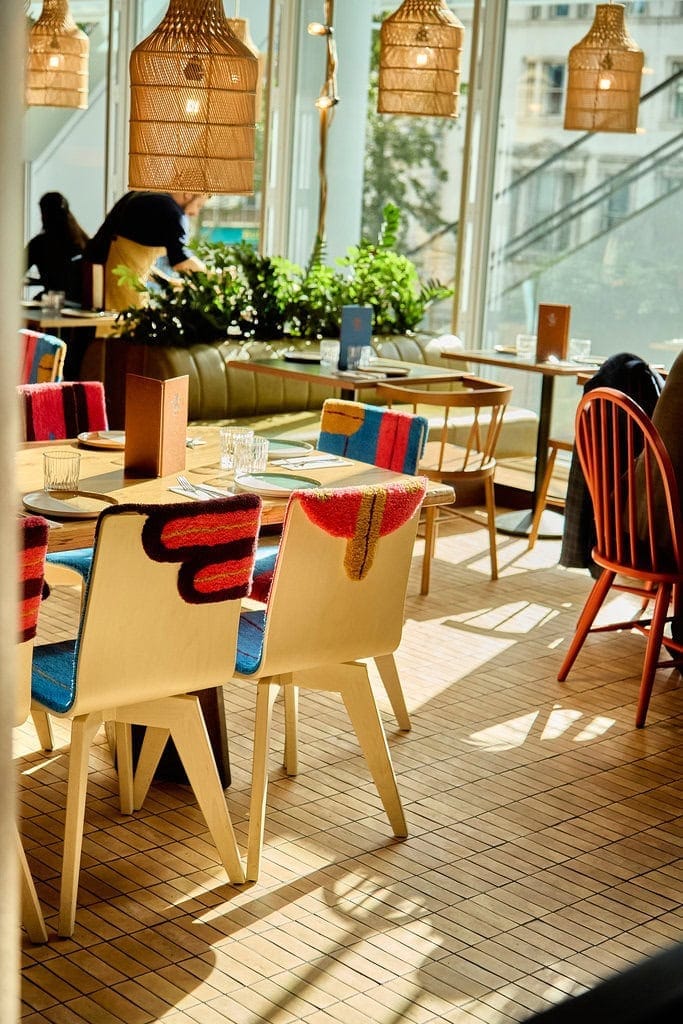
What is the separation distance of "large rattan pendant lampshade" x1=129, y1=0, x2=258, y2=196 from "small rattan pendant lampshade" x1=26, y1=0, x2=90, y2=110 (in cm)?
403

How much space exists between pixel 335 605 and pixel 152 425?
31.1 inches

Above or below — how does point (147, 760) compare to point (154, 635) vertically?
below

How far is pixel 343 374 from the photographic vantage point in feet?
19.5

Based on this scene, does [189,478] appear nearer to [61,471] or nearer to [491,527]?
[61,471]

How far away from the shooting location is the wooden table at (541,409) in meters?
6.48

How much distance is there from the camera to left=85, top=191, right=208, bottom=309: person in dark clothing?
7734 mm

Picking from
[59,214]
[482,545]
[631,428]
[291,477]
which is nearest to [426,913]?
[291,477]

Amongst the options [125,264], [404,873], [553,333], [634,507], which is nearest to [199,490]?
[404,873]

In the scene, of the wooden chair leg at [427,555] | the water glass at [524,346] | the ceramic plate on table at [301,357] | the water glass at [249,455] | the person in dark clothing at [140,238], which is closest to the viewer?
the water glass at [249,455]

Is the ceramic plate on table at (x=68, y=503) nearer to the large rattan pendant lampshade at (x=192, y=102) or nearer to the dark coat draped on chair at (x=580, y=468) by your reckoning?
the large rattan pendant lampshade at (x=192, y=102)

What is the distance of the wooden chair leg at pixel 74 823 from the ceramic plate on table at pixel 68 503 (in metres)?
0.48

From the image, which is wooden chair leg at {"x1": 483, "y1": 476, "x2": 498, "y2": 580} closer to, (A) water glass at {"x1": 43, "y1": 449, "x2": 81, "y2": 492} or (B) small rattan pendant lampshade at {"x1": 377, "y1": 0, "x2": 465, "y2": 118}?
(B) small rattan pendant lampshade at {"x1": 377, "y1": 0, "x2": 465, "y2": 118}

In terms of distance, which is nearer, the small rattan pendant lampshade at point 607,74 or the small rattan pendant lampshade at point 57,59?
the small rattan pendant lampshade at point 607,74

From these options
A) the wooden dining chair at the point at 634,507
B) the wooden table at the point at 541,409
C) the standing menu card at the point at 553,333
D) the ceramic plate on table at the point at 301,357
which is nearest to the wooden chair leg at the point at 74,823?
the wooden dining chair at the point at 634,507
